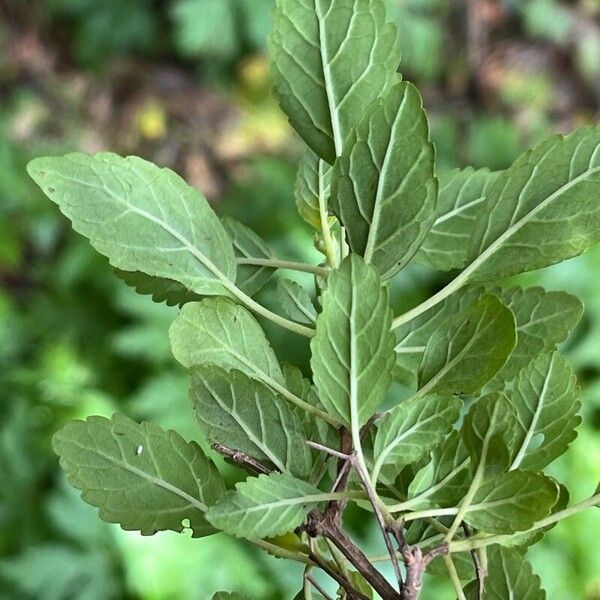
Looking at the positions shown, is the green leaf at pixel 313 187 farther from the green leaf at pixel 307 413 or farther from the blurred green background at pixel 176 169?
the blurred green background at pixel 176 169

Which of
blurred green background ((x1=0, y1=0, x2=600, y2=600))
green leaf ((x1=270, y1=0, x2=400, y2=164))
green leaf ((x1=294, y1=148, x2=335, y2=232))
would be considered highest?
green leaf ((x1=270, y1=0, x2=400, y2=164))

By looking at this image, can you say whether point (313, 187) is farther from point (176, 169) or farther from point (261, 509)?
point (176, 169)

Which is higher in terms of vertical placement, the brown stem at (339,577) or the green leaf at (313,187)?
the green leaf at (313,187)

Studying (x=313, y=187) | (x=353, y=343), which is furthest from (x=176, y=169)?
(x=353, y=343)

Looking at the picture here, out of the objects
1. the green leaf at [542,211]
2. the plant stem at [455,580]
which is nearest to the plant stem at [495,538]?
the plant stem at [455,580]

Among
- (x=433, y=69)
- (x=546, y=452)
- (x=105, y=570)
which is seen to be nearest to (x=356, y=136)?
(x=546, y=452)

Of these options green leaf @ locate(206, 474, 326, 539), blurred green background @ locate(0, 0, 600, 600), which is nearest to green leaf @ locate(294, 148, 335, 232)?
green leaf @ locate(206, 474, 326, 539)

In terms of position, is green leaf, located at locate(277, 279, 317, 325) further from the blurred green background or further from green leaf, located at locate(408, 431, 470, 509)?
the blurred green background
